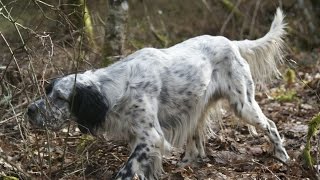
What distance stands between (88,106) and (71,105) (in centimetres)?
17

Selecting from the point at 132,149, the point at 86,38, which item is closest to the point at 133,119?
the point at 132,149

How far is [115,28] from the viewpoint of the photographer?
8.59 metres

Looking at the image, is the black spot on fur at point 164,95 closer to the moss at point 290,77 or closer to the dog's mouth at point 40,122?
the dog's mouth at point 40,122

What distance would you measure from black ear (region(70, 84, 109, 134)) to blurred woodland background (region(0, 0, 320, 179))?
0.26 m

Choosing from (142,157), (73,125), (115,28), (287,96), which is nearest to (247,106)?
(142,157)

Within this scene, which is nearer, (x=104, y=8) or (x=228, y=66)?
(x=228, y=66)

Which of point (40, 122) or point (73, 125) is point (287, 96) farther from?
point (40, 122)

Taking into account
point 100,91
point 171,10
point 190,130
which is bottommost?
point 171,10

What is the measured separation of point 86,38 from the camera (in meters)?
8.38

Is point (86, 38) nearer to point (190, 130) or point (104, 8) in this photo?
point (190, 130)

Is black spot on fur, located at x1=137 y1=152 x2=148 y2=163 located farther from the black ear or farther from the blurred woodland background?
the black ear

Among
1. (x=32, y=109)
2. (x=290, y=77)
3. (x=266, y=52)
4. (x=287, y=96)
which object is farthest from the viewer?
(x=290, y=77)

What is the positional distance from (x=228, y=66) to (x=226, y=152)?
0.93 meters

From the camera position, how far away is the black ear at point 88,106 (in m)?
5.71
